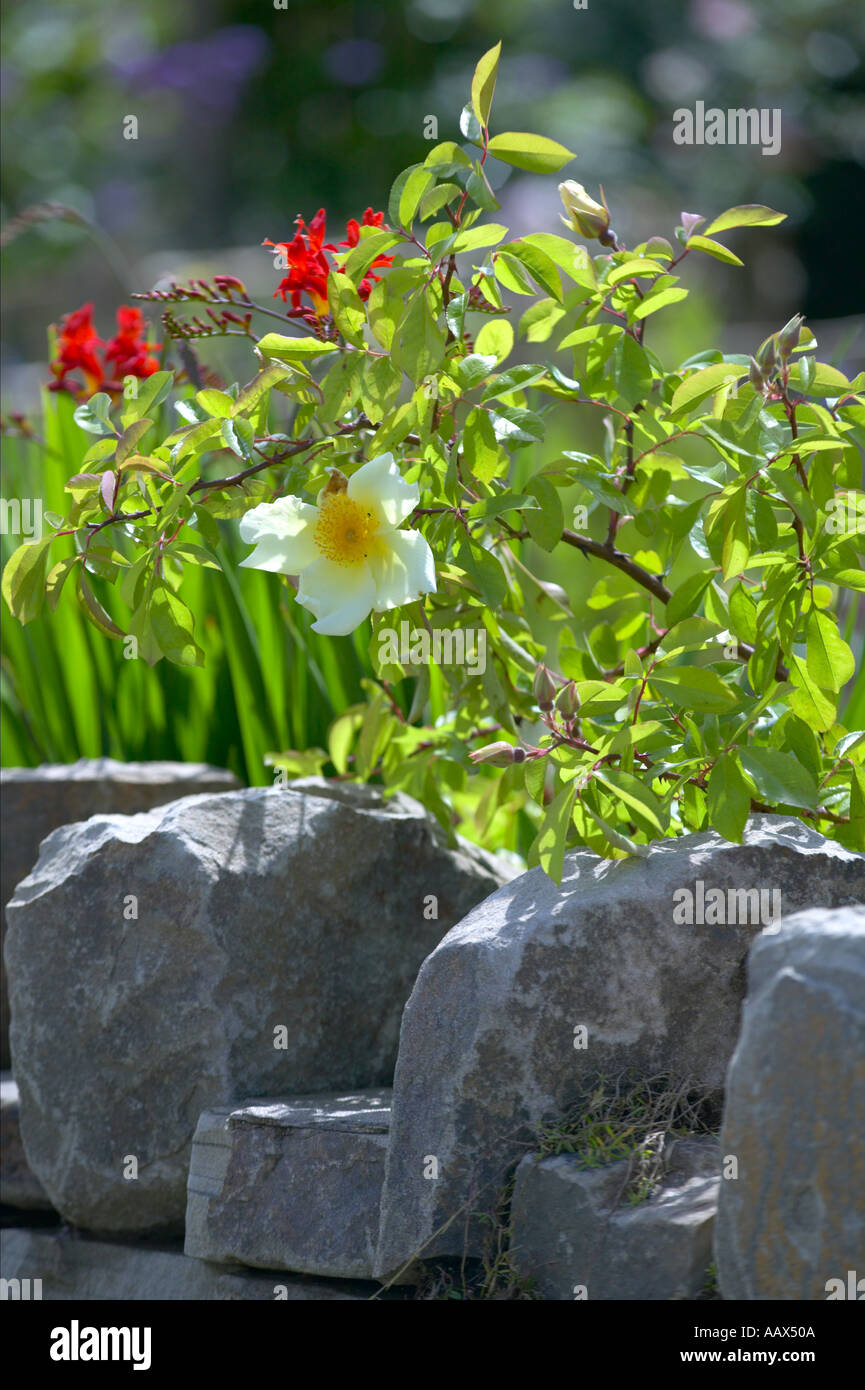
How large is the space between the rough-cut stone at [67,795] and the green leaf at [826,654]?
1106mm

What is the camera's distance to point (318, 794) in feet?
6.54

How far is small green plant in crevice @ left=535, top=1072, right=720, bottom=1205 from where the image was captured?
1.27 metres

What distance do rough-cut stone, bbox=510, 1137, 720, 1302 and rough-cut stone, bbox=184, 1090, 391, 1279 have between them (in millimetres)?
258

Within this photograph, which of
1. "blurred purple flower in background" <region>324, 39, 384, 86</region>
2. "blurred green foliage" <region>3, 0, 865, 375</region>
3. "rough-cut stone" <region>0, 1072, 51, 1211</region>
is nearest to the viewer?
"rough-cut stone" <region>0, 1072, 51, 1211</region>

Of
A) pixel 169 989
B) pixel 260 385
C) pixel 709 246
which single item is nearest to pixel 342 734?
pixel 169 989

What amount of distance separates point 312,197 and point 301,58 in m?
1.25

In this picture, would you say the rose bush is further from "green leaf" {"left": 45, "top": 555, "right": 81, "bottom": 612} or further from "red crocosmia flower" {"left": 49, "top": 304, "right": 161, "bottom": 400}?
"red crocosmia flower" {"left": 49, "top": 304, "right": 161, "bottom": 400}

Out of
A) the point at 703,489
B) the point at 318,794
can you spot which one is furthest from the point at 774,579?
the point at 703,489

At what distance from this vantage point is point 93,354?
2523mm

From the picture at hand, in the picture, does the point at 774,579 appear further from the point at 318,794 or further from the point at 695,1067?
the point at 318,794

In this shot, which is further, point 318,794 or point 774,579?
point 318,794

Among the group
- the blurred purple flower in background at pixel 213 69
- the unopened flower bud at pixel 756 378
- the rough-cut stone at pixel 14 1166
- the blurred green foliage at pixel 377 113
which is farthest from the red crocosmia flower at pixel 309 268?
the blurred purple flower in background at pixel 213 69

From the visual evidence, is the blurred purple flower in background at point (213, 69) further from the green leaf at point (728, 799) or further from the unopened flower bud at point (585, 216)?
the green leaf at point (728, 799)

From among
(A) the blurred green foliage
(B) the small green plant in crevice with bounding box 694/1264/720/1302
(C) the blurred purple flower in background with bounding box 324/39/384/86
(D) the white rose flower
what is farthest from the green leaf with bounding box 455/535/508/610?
(C) the blurred purple flower in background with bounding box 324/39/384/86
